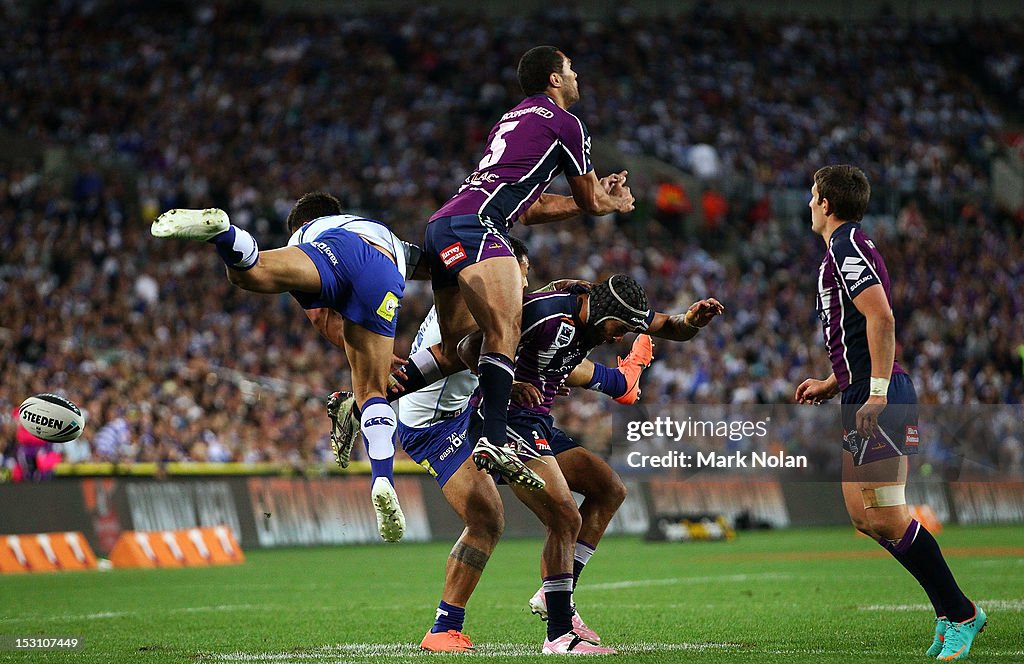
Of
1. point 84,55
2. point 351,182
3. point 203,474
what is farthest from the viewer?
point 84,55

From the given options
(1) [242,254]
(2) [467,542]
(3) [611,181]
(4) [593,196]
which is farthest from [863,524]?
(1) [242,254]

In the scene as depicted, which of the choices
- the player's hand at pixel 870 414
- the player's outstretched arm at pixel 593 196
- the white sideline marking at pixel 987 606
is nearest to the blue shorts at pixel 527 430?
the player's outstretched arm at pixel 593 196

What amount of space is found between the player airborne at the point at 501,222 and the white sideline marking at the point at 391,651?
1097 mm

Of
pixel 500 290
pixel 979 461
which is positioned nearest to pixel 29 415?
pixel 500 290

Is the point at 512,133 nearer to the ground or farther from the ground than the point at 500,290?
farther from the ground

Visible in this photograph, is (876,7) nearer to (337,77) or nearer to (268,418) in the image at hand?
(337,77)

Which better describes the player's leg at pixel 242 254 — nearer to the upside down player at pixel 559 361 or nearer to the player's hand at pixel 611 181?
the upside down player at pixel 559 361

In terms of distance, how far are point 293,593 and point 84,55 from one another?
23.4 metres

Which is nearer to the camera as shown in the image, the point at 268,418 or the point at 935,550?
the point at 935,550

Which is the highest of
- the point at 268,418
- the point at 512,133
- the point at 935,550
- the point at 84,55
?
the point at 512,133

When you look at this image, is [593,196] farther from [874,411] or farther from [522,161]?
[874,411]

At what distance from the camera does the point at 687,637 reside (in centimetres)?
821

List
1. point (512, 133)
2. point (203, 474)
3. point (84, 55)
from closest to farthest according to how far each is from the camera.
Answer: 1. point (512, 133)
2. point (203, 474)
3. point (84, 55)

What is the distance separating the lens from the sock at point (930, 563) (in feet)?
23.7
